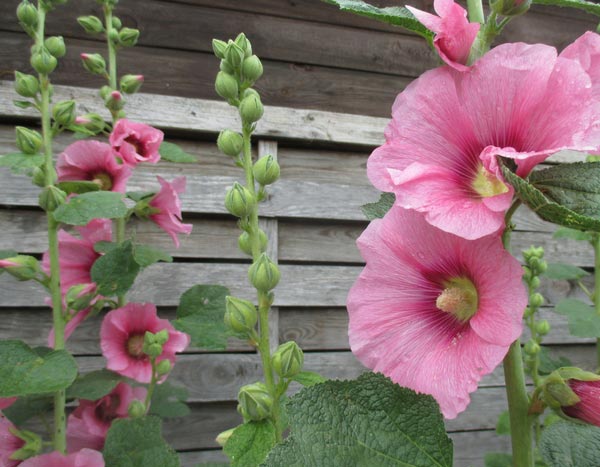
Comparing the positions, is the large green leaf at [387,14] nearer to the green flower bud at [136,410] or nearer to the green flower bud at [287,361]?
the green flower bud at [287,361]

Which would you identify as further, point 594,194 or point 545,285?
point 545,285

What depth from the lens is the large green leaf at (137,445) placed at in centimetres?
77

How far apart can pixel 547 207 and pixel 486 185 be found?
0.06 metres

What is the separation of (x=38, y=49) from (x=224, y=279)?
2.73 feet

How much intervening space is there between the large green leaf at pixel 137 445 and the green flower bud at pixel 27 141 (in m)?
0.46

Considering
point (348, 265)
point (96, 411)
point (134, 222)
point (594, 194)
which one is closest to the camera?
point (594, 194)

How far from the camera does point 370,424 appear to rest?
338 millimetres

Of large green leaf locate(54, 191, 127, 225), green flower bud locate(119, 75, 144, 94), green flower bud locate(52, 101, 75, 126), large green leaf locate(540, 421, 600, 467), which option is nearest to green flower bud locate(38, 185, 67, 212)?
large green leaf locate(54, 191, 127, 225)

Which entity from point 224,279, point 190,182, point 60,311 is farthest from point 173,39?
point 60,311

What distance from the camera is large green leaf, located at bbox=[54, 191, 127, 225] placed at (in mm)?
795

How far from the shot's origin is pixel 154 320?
3.46ft

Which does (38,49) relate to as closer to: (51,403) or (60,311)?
(60,311)

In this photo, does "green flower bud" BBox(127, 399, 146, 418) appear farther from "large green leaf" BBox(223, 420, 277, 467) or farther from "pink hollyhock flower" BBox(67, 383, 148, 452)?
"large green leaf" BBox(223, 420, 277, 467)

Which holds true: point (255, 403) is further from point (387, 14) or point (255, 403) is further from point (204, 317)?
point (204, 317)
